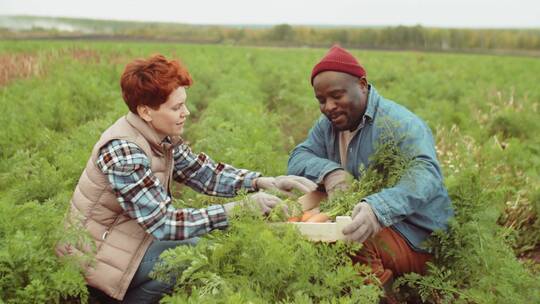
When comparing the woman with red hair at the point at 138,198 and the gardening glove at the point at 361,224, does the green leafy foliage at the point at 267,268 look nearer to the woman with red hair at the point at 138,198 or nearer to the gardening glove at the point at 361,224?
the gardening glove at the point at 361,224

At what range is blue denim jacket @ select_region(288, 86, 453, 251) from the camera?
3.69 m

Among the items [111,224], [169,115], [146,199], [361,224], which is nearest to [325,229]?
[361,224]

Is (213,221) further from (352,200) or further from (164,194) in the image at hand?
(352,200)

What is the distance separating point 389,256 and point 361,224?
63 cm

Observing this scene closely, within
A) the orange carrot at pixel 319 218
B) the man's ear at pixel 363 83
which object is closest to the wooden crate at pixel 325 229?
the orange carrot at pixel 319 218

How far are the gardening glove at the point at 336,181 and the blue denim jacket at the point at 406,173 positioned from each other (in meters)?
0.04

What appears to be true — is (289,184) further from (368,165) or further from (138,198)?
(138,198)

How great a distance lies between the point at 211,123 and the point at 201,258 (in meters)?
4.56

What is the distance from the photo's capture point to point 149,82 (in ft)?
12.4

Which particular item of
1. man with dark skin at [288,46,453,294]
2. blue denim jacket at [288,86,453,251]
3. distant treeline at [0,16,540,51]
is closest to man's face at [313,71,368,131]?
man with dark skin at [288,46,453,294]

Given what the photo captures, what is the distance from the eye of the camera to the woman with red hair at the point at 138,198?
144 inches

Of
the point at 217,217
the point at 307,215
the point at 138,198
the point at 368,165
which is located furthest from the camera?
the point at 368,165

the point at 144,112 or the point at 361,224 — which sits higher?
the point at 144,112

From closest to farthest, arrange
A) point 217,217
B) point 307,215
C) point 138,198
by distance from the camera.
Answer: point 138,198
point 217,217
point 307,215
